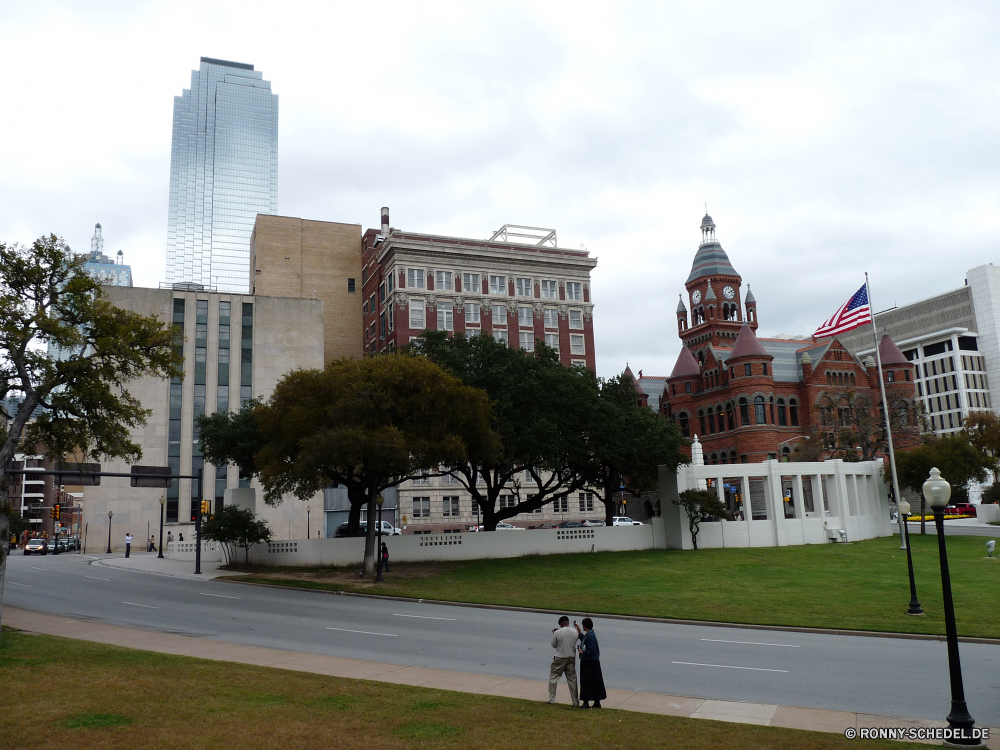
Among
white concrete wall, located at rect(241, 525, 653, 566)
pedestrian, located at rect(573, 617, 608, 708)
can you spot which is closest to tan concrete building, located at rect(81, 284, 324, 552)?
white concrete wall, located at rect(241, 525, 653, 566)

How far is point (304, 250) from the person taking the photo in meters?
105

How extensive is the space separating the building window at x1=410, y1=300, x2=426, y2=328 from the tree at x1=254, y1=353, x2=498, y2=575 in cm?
4548

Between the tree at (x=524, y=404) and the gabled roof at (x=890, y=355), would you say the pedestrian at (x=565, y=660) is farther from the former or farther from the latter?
the gabled roof at (x=890, y=355)

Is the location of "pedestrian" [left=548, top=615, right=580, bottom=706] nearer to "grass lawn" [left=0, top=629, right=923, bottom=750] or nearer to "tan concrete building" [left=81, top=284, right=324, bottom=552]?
"grass lawn" [left=0, top=629, right=923, bottom=750]

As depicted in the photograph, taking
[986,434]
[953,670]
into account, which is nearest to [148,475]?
[953,670]

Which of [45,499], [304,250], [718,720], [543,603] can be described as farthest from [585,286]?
[45,499]

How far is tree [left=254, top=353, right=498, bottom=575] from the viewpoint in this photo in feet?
112

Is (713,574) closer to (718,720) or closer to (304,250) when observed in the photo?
(718,720)

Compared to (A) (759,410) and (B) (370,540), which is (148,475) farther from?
(A) (759,410)

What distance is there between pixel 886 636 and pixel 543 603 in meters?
11.5

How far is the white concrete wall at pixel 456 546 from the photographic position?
1656 inches

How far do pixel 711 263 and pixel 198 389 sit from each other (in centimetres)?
7291

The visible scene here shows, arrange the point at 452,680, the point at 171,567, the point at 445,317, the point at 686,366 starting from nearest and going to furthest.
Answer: the point at 452,680 → the point at 171,567 → the point at 445,317 → the point at 686,366

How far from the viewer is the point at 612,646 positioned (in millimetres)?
20469
